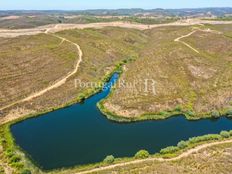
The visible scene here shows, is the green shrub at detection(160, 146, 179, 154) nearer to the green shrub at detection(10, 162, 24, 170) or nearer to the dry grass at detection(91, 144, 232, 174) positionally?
the dry grass at detection(91, 144, 232, 174)

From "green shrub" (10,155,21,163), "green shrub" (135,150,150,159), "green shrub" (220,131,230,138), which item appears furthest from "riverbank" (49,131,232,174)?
"green shrub" (10,155,21,163)

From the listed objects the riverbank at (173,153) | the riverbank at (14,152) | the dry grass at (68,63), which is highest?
the dry grass at (68,63)

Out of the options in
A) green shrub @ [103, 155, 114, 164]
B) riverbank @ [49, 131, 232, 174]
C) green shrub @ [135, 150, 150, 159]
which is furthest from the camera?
green shrub @ [135, 150, 150, 159]

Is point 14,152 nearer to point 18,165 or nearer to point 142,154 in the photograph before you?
point 18,165

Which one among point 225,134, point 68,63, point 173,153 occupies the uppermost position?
point 68,63

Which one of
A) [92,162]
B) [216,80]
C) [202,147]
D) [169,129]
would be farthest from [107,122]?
[216,80]

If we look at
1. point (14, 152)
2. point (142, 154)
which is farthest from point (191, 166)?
point (14, 152)

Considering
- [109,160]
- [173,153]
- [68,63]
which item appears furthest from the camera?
[68,63]

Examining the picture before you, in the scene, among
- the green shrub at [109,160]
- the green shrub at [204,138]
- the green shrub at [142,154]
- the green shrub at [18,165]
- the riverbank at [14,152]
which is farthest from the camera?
the green shrub at [204,138]

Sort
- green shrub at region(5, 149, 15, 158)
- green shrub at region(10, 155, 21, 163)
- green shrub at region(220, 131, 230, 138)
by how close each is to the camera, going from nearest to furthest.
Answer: green shrub at region(10, 155, 21, 163)
green shrub at region(5, 149, 15, 158)
green shrub at region(220, 131, 230, 138)

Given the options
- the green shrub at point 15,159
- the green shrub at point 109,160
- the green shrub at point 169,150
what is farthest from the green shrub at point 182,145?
the green shrub at point 15,159

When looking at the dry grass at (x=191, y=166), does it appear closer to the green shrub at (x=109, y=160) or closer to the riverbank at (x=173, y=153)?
the riverbank at (x=173, y=153)
